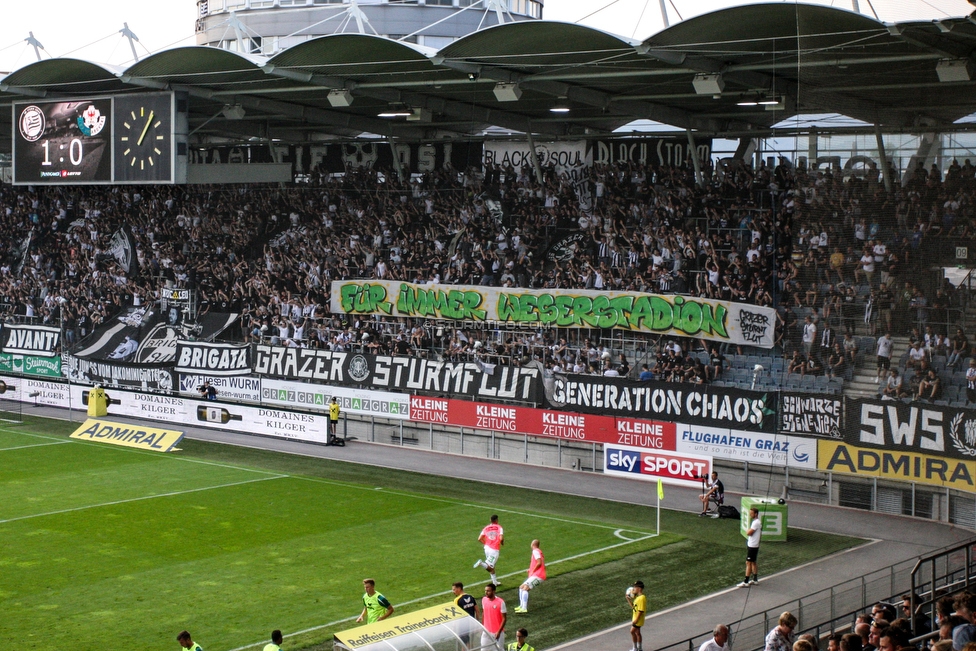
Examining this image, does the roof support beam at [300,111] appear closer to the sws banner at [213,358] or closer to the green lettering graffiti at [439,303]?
the green lettering graffiti at [439,303]

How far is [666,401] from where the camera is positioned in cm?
2888

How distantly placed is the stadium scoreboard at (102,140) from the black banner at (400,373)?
298 inches

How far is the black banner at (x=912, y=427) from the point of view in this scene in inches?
373

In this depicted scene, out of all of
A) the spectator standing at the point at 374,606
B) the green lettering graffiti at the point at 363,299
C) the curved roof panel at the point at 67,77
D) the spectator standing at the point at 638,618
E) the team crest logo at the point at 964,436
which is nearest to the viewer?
the team crest logo at the point at 964,436

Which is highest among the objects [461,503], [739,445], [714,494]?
[739,445]

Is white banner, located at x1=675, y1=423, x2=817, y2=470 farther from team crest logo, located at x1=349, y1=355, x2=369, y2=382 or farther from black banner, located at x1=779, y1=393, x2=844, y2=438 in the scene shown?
black banner, located at x1=779, y1=393, x2=844, y2=438

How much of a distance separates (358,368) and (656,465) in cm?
1184

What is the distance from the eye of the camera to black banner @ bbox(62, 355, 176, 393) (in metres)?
39.3

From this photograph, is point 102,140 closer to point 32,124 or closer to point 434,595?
point 32,124

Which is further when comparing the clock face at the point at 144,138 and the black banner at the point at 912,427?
the clock face at the point at 144,138

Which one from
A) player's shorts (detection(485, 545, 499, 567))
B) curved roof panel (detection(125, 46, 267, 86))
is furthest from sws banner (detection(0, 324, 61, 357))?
player's shorts (detection(485, 545, 499, 567))

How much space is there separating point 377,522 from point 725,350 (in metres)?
11.6

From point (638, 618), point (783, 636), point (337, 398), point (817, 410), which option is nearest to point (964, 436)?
point (817, 410)

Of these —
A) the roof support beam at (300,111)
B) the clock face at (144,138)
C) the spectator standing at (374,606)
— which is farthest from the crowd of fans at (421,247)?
the spectator standing at (374,606)
